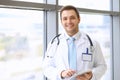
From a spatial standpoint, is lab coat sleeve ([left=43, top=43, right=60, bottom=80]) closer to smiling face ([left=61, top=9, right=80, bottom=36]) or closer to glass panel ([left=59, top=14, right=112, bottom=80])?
smiling face ([left=61, top=9, right=80, bottom=36])

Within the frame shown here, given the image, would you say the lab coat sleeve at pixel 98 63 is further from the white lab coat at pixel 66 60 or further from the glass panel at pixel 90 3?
the glass panel at pixel 90 3

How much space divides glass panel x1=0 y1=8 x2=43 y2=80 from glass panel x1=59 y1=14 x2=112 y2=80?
874 millimetres

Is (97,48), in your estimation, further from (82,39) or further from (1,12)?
(1,12)

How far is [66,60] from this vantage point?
196cm

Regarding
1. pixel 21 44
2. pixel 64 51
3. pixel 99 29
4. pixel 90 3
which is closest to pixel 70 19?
pixel 64 51

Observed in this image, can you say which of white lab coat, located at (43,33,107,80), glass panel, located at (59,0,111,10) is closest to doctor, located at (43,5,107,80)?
white lab coat, located at (43,33,107,80)

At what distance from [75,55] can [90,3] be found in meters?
1.70

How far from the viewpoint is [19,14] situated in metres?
2.55

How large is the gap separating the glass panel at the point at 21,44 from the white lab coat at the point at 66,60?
1.97 ft

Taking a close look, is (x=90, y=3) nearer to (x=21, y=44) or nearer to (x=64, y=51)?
(x=21, y=44)

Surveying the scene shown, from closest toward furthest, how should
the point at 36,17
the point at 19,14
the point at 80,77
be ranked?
the point at 80,77
the point at 19,14
the point at 36,17

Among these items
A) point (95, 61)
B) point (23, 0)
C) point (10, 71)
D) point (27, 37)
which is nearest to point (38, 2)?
point (23, 0)

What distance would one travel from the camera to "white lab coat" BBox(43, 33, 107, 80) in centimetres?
194

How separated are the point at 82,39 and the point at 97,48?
15cm
